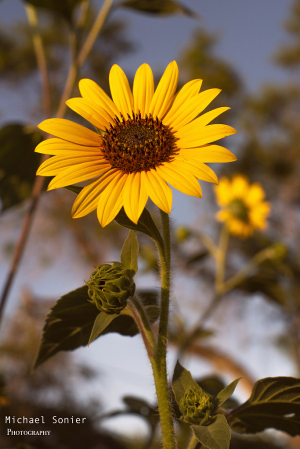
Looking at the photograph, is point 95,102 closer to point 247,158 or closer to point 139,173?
point 139,173

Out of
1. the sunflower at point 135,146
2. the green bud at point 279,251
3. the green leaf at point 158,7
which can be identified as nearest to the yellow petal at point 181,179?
the sunflower at point 135,146

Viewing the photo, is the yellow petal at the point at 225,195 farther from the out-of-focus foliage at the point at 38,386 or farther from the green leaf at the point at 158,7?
the out-of-focus foliage at the point at 38,386

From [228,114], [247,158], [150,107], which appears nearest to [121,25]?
[228,114]

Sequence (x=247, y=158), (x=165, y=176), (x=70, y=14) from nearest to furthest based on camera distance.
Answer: (x=165, y=176)
(x=70, y=14)
(x=247, y=158)

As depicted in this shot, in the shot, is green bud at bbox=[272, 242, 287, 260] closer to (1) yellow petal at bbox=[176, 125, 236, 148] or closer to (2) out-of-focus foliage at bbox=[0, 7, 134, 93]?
(1) yellow petal at bbox=[176, 125, 236, 148]

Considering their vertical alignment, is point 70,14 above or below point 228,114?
below

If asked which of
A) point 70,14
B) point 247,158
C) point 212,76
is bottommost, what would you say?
point 70,14

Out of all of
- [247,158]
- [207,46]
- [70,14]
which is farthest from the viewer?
[207,46]
